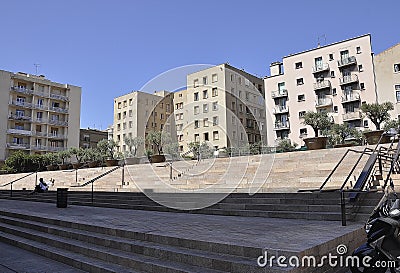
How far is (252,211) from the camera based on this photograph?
7.39 m

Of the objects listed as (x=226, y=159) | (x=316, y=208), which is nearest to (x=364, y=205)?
(x=316, y=208)

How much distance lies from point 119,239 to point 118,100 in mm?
51140

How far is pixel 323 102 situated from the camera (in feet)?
121

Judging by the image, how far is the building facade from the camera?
5692 centimetres

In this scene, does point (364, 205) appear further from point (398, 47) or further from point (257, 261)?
point (398, 47)

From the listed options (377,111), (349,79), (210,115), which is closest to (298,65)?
(349,79)

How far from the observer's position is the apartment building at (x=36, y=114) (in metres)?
45.3

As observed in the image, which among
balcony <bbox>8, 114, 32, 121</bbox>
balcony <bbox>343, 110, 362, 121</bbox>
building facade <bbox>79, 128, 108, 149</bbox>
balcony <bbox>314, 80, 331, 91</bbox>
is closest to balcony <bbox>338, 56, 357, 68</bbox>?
balcony <bbox>314, 80, 331, 91</bbox>

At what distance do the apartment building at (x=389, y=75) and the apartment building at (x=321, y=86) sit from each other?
2.21ft

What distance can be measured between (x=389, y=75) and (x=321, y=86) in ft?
22.1

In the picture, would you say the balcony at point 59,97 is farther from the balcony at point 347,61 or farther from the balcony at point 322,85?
the balcony at point 347,61

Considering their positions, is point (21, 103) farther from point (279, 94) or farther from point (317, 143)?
point (317, 143)

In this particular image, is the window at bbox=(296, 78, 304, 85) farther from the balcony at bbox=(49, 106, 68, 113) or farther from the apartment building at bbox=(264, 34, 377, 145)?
the balcony at bbox=(49, 106, 68, 113)

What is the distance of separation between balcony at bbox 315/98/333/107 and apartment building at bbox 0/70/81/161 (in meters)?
36.9
